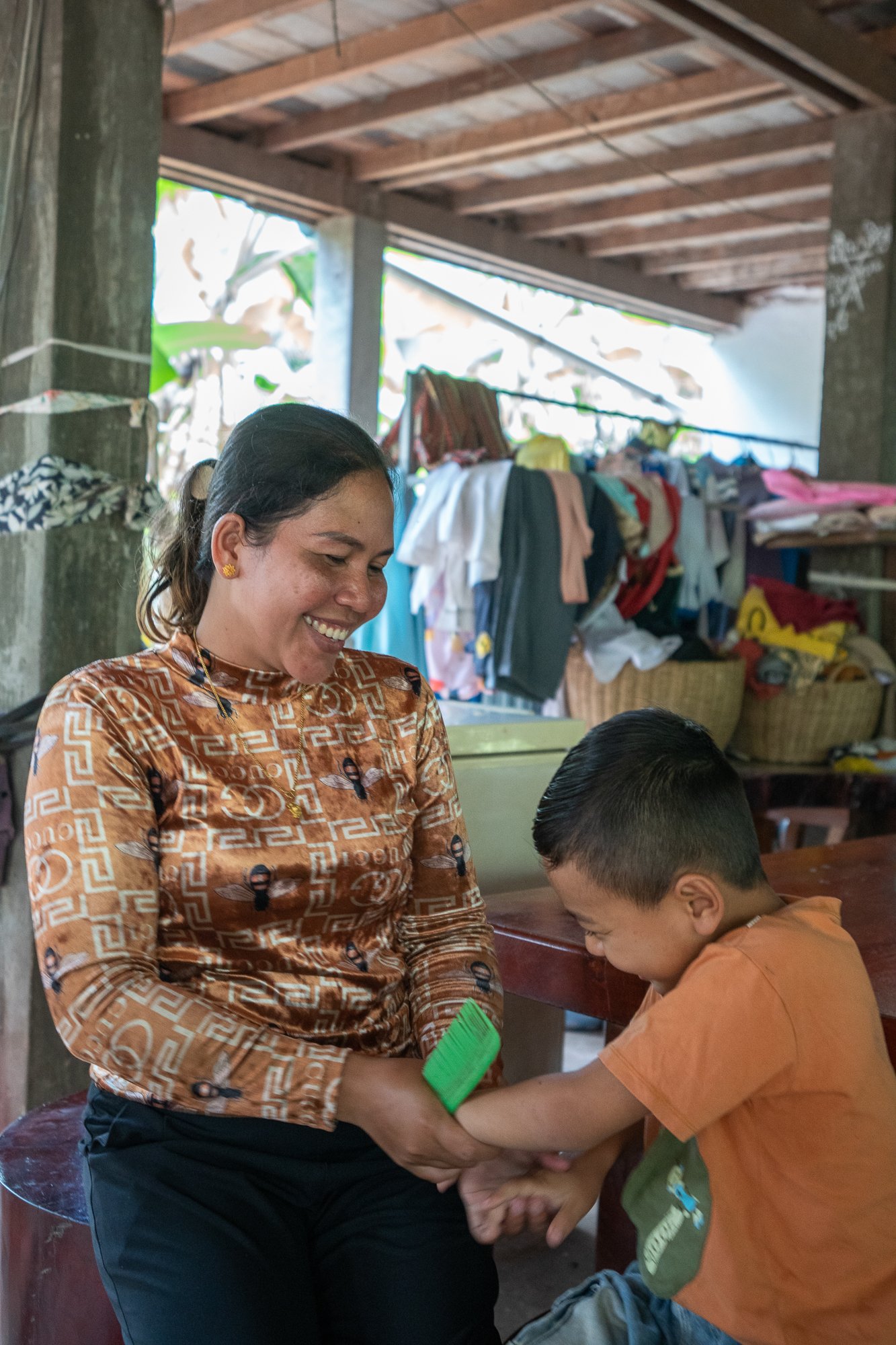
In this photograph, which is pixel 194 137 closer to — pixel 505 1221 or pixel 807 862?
pixel 807 862

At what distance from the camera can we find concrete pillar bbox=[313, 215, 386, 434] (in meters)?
6.51

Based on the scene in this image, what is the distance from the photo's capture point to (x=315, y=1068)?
1251mm

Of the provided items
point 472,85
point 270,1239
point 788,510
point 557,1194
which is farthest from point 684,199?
point 270,1239

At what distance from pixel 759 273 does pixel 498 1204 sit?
8.01 meters

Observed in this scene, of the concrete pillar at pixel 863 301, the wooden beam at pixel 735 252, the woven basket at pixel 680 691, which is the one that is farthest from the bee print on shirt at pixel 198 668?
the wooden beam at pixel 735 252

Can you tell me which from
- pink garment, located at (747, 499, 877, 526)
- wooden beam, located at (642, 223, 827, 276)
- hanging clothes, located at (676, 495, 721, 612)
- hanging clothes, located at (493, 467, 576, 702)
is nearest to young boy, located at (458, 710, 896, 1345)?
hanging clothes, located at (493, 467, 576, 702)

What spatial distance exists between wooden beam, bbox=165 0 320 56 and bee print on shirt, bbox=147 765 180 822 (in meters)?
3.92

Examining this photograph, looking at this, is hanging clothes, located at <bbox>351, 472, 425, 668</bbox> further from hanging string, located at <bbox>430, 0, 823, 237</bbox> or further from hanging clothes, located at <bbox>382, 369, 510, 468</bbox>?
hanging string, located at <bbox>430, 0, 823, 237</bbox>

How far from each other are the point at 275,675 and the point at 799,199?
20.4 ft

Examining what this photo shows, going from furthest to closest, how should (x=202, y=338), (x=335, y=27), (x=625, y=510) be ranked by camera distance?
1. (x=202, y=338)
2. (x=625, y=510)
3. (x=335, y=27)

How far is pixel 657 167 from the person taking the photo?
245 inches

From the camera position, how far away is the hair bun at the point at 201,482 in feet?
5.25

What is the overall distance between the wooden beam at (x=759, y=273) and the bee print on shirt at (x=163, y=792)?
7.37 metres

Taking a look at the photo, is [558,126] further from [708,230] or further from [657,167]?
[708,230]
